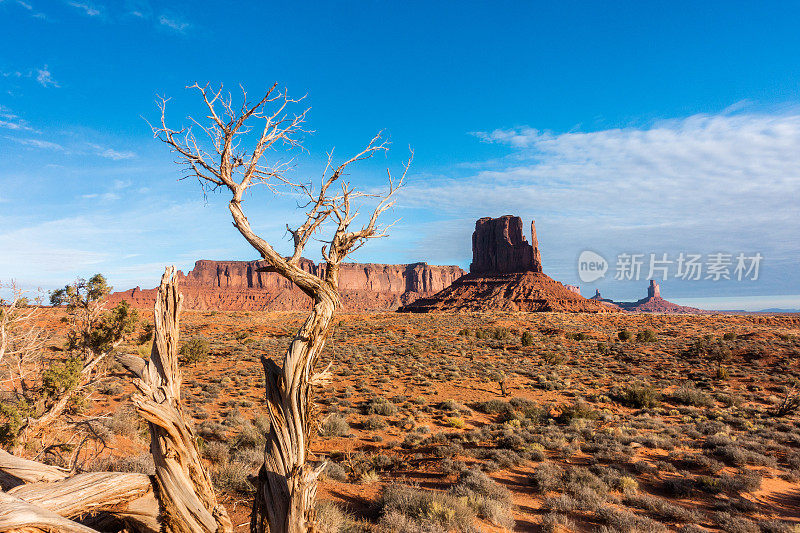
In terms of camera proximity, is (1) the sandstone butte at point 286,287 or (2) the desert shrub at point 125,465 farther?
(1) the sandstone butte at point 286,287

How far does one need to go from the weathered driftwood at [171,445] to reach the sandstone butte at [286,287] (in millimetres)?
111047

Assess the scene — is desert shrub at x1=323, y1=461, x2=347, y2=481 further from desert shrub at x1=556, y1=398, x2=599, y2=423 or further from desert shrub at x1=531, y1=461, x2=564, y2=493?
desert shrub at x1=556, y1=398, x2=599, y2=423

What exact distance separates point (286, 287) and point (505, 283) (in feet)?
270

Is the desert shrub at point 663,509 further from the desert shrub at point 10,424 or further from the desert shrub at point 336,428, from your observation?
the desert shrub at point 10,424

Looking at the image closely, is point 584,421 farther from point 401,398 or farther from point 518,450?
point 401,398

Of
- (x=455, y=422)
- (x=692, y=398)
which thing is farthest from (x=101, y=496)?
(x=692, y=398)

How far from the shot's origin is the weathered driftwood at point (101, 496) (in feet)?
9.12

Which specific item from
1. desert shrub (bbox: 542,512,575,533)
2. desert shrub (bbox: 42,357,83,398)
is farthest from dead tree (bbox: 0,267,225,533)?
desert shrub (bbox: 542,512,575,533)

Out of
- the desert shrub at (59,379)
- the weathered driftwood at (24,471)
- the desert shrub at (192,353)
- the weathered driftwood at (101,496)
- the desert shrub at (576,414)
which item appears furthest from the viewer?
the desert shrub at (192,353)

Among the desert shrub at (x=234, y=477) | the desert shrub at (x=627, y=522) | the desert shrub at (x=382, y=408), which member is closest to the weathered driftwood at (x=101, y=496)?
the desert shrub at (x=234, y=477)

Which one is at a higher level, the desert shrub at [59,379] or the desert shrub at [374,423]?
the desert shrub at [59,379]

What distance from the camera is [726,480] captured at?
762 centimetres

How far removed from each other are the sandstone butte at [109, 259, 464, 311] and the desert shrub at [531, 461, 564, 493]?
356 ft

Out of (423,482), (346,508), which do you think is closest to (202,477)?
(346,508)
